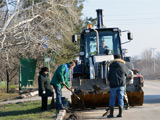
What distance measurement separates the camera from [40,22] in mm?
21312

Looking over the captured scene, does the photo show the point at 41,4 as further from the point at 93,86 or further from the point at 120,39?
the point at 93,86

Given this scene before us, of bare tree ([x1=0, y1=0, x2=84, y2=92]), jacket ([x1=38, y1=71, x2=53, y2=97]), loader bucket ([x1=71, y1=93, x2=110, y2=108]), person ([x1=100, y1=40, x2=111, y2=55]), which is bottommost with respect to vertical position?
loader bucket ([x1=71, y1=93, x2=110, y2=108])

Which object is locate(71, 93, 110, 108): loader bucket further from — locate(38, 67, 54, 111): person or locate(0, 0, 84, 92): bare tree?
locate(0, 0, 84, 92): bare tree

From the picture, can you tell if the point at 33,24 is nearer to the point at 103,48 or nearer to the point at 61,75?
the point at 103,48

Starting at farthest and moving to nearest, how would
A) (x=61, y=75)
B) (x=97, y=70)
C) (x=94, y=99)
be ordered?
(x=97, y=70), (x=94, y=99), (x=61, y=75)

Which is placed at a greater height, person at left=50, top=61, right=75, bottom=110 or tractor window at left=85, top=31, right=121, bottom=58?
tractor window at left=85, top=31, right=121, bottom=58

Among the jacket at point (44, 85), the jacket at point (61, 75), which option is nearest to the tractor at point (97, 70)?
the jacket at point (61, 75)

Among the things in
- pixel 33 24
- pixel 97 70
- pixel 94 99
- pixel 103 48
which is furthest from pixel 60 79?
pixel 33 24

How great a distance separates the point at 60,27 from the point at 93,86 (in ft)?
38.1

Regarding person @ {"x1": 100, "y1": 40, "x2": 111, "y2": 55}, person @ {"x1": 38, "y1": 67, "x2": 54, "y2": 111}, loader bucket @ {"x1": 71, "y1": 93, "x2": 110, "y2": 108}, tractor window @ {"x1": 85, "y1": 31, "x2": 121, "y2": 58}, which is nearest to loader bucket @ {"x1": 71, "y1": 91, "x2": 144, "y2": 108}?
loader bucket @ {"x1": 71, "y1": 93, "x2": 110, "y2": 108}

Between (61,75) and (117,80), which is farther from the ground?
(61,75)

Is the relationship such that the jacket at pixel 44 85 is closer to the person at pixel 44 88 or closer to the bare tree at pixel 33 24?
the person at pixel 44 88

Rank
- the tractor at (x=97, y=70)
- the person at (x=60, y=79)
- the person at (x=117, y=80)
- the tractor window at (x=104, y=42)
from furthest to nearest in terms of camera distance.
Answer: the tractor window at (x=104, y=42), the tractor at (x=97, y=70), the person at (x=60, y=79), the person at (x=117, y=80)

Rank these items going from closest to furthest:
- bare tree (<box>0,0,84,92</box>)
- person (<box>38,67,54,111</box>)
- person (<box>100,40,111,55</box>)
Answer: person (<box>38,67,54,111</box>), person (<box>100,40,111,55</box>), bare tree (<box>0,0,84,92</box>)
